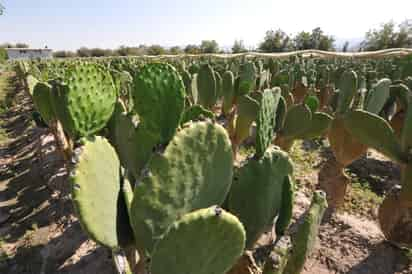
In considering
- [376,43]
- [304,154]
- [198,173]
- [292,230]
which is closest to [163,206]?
[198,173]

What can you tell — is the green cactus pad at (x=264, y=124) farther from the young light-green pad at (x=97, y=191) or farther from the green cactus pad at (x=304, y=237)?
the young light-green pad at (x=97, y=191)

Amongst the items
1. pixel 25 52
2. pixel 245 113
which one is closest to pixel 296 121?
pixel 245 113

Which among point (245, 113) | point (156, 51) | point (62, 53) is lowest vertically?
point (62, 53)

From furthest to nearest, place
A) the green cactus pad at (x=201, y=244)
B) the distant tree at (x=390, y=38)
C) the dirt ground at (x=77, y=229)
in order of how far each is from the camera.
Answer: the distant tree at (x=390, y=38)
the dirt ground at (x=77, y=229)
the green cactus pad at (x=201, y=244)

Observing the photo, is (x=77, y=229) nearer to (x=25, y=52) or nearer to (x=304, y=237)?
(x=304, y=237)

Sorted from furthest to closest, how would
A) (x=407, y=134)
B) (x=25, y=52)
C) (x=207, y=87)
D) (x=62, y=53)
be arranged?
(x=62, y=53) → (x=25, y=52) → (x=207, y=87) → (x=407, y=134)

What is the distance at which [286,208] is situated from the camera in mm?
891

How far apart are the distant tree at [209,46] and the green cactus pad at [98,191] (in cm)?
3619

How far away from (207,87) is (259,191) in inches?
81.4

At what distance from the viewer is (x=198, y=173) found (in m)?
0.87

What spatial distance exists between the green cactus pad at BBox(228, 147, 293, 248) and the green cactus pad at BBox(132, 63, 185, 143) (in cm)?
28

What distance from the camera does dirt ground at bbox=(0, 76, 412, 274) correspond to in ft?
5.71

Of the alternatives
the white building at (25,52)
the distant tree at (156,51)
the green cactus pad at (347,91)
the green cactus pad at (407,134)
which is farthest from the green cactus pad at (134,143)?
the white building at (25,52)

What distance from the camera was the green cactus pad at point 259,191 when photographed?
102cm
